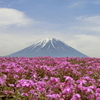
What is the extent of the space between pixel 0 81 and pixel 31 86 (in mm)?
968

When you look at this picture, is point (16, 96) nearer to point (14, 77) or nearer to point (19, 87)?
point (19, 87)

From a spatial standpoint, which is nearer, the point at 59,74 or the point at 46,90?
the point at 46,90

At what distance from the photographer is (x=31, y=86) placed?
551 centimetres

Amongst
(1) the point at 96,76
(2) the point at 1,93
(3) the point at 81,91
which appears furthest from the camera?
(1) the point at 96,76

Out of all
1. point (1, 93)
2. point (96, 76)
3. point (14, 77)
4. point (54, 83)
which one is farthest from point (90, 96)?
point (96, 76)

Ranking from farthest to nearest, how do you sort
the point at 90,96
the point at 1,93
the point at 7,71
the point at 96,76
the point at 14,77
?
the point at 96,76
the point at 7,71
the point at 14,77
the point at 1,93
the point at 90,96

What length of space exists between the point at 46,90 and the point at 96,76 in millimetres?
3199

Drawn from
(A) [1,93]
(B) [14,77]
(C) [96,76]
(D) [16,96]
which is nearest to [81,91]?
(D) [16,96]

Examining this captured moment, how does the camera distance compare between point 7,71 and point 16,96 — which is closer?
point 16,96

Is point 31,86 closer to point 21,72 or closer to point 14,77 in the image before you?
point 14,77

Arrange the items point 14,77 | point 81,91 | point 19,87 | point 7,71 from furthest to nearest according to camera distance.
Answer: point 7,71, point 14,77, point 19,87, point 81,91

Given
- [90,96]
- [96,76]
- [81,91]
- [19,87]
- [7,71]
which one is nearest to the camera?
[90,96]

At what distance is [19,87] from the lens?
5.81m

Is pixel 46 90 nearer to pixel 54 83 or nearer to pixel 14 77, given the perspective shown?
pixel 54 83
